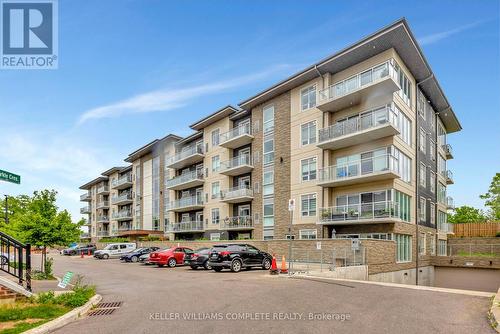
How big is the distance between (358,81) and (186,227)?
1057 inches

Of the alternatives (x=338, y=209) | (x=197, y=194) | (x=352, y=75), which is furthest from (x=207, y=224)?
(x=352, y=75)

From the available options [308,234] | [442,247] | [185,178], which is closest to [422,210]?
[442,247]

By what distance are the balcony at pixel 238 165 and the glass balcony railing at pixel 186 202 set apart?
585 centimetres

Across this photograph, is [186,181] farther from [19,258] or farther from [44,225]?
[19,258]

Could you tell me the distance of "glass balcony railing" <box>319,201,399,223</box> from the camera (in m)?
23.2

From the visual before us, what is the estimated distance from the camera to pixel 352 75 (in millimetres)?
26578

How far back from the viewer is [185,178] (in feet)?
144

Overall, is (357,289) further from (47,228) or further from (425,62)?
(425,62)

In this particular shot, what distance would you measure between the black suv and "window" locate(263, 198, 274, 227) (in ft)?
36.3

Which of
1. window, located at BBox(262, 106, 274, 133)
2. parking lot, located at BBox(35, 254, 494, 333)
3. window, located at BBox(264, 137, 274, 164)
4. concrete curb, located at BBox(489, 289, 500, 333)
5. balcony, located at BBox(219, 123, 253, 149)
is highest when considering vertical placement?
window, located at BBox(262, 106, 274, 133)

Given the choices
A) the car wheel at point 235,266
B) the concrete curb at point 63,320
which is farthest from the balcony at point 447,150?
the concrete curb at point 63,320

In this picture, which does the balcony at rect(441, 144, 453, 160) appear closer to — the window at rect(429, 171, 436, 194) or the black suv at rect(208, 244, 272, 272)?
the window at rect(429, 171, 436, 194)

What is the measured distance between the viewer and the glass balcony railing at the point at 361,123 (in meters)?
23.5

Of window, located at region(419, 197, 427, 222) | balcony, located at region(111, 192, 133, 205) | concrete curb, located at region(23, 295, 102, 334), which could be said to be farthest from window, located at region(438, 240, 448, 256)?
balcony, located at region(111, 192, 133, 205)
